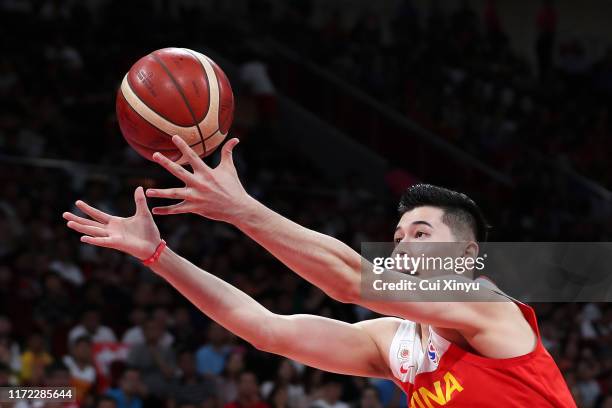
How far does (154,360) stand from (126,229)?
523 cm

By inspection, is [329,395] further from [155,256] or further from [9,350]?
[155,256]

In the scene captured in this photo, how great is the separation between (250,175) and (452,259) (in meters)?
9.08

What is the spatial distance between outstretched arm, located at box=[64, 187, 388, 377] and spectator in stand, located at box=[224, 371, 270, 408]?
4360mm

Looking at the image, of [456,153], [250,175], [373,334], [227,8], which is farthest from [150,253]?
[227,8]

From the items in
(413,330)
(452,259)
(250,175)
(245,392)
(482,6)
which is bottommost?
(245,392)

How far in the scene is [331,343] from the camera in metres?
3.67

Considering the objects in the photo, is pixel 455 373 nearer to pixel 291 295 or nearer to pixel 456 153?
pixel 291 295

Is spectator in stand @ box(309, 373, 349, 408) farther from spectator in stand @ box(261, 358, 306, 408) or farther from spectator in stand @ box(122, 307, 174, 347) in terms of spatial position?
spectator in stand @ box(122, 307, 174, 347)

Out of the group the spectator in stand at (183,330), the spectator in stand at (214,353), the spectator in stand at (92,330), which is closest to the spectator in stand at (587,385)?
the spectator in stand at (214,353)

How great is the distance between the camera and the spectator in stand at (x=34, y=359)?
289 inches

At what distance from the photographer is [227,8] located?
16219 mm

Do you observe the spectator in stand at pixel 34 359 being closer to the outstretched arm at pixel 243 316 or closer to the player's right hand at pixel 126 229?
the outstretched arm at pixel 243 316

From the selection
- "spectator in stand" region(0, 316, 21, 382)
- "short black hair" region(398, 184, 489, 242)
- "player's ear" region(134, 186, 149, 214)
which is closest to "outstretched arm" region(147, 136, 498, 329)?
"player's ear" region(134, 186, 149, 214)

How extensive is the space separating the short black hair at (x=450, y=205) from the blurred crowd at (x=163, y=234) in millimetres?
4426
